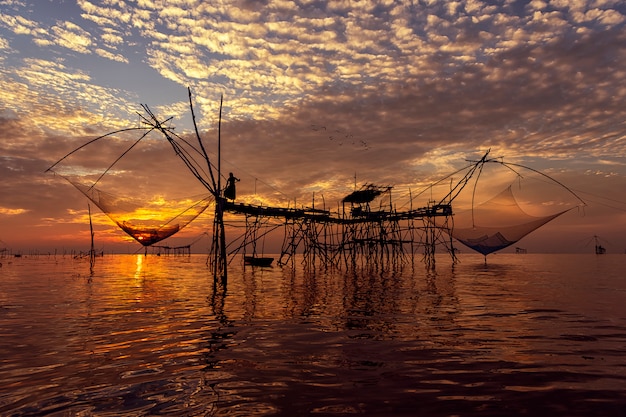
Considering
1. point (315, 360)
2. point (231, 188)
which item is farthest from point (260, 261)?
point (315, 360)

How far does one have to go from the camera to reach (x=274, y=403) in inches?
208

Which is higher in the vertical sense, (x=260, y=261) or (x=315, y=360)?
(x=260, y=261)

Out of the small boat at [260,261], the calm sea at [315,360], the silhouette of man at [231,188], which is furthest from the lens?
the small boat at [260,261]

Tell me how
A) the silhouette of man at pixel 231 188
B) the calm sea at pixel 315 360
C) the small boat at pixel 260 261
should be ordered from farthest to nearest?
the small boat at pixel 260 261, the silhouette of man at pixel 231 188, the calm sea at pixel 315 360

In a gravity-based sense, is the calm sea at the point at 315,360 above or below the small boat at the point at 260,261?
below

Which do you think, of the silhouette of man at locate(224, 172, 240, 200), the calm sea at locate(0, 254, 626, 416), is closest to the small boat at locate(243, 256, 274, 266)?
the silhouette of man at locate(224, 172, 240, 200)

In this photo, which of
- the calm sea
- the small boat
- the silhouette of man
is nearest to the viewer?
the calm sea

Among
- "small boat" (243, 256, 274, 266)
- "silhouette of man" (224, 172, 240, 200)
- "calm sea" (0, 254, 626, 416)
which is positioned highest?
"silhouette of man" (224, 172, 240, 200)

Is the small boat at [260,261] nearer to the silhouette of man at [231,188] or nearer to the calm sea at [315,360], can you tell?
the silhouette of man at [231,188]

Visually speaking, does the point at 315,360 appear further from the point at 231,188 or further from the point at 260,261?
the point at 260,261

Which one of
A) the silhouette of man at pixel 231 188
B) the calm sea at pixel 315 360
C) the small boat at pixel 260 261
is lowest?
the calm sea at pixel 315 360

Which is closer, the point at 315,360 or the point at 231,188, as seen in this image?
the point at 315,360

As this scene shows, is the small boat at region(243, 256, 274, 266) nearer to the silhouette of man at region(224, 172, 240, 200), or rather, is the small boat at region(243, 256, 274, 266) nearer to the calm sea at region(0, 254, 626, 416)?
the silhouette of man at region(224, 172, 240, 200)

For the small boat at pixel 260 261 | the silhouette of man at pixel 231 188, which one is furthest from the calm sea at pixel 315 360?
the small boat at pixel 260 261
